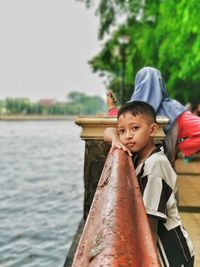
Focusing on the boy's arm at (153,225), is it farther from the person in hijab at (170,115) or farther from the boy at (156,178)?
the person in hijab at (170,115)

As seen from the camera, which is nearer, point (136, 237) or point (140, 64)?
point (136, 237)

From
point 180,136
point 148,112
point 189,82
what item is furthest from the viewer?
point 189,82

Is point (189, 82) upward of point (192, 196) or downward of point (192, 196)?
upward

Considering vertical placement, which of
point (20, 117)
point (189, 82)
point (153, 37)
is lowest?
point (20, 117)

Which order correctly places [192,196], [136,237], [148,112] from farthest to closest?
[192,196]
[148,112]
[136,237]

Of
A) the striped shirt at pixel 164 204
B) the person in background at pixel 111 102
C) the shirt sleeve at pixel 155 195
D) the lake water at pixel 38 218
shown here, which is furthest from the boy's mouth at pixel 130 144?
the lake water at pixel 38 218

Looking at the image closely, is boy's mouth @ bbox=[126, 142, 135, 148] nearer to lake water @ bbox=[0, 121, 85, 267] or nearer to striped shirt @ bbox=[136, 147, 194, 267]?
striped shirt @ bbox=[136, 147, 194, 267]

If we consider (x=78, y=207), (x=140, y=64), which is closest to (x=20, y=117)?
(x=140, y=64)

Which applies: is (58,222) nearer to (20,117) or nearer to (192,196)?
(192,196)

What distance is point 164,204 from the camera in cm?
211

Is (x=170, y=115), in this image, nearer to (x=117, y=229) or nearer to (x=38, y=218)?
(x=117, y=229)

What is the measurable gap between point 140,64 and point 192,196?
16435 mm

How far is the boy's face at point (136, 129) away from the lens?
222 centimetres

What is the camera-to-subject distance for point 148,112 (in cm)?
225
